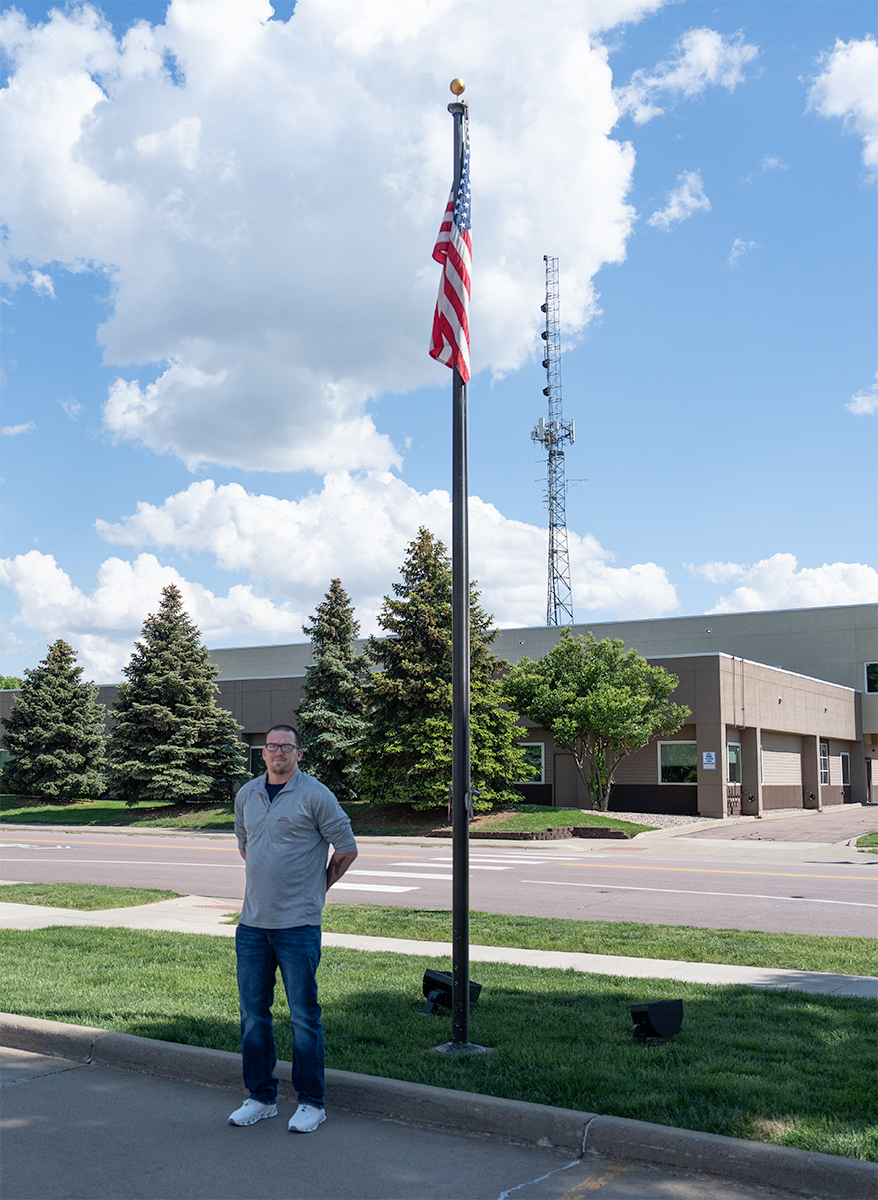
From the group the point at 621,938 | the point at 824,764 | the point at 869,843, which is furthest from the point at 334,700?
the point at 621,938

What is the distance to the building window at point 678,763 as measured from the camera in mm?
35406

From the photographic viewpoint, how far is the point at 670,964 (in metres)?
9.21

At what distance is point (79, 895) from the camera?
568 inches

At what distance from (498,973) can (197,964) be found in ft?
8.74

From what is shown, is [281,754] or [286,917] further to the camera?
[281,754]

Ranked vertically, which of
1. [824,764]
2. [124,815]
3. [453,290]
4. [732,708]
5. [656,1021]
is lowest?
[124,815]

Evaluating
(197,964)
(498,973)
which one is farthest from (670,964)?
(197,964)

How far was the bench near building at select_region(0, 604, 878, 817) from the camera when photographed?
3516cm

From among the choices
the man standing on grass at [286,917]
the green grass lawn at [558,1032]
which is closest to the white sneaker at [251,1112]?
the man standing on grass at [286,917]

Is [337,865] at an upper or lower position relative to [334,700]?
lower

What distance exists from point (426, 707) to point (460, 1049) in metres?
24.8

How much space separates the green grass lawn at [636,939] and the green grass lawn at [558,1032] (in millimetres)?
1490

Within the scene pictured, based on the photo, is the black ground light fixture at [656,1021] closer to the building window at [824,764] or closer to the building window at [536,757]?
the building window at [536,757]

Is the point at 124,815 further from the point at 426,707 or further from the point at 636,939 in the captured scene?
the point at 636,939
